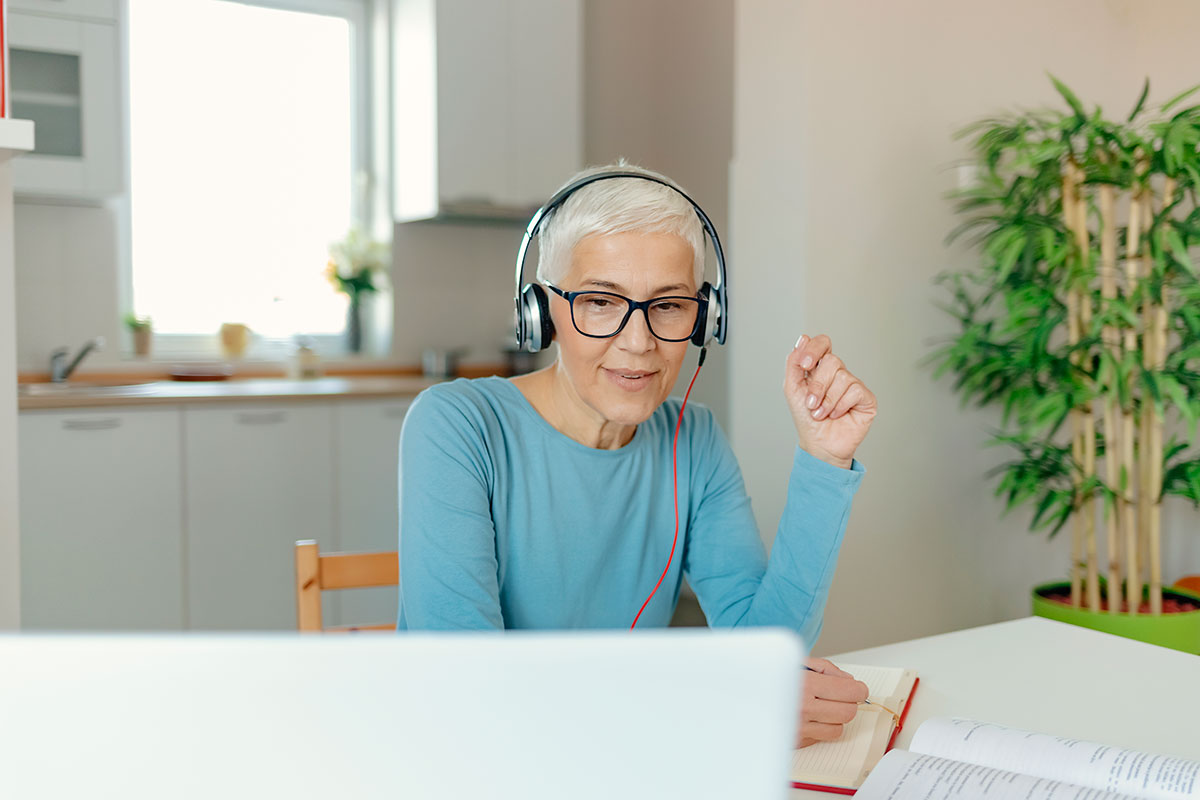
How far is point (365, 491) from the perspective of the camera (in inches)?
147

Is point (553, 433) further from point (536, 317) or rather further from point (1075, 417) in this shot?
point (1075, 417)

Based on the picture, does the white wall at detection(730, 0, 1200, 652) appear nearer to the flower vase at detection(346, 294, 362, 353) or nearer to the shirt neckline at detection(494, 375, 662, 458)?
the shirt neckline at detection(494, 375, 662, 458)

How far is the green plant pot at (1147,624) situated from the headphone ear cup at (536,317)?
1.83 m

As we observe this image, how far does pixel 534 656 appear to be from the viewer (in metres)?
0.33

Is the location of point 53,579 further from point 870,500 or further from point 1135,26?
point 1135,26

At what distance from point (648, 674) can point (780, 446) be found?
2.43 m

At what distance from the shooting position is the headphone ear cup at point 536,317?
1317mm

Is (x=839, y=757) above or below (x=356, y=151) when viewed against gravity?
below

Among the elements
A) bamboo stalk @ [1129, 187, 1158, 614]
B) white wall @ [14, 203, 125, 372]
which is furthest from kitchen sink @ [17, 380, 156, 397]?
bamboo stalk @ [1129, 187, 1158, 614]

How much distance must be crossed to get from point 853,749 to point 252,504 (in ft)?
9.70

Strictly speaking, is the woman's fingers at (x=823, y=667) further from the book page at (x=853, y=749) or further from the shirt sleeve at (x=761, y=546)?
the shirt sleeve at (x=761, y=546)

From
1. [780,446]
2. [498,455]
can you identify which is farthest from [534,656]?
[780,446]

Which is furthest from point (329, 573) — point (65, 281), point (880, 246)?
point (65, 281)

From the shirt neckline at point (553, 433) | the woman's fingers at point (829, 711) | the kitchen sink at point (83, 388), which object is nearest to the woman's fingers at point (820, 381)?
the shirt neckline at point (553, 433)
